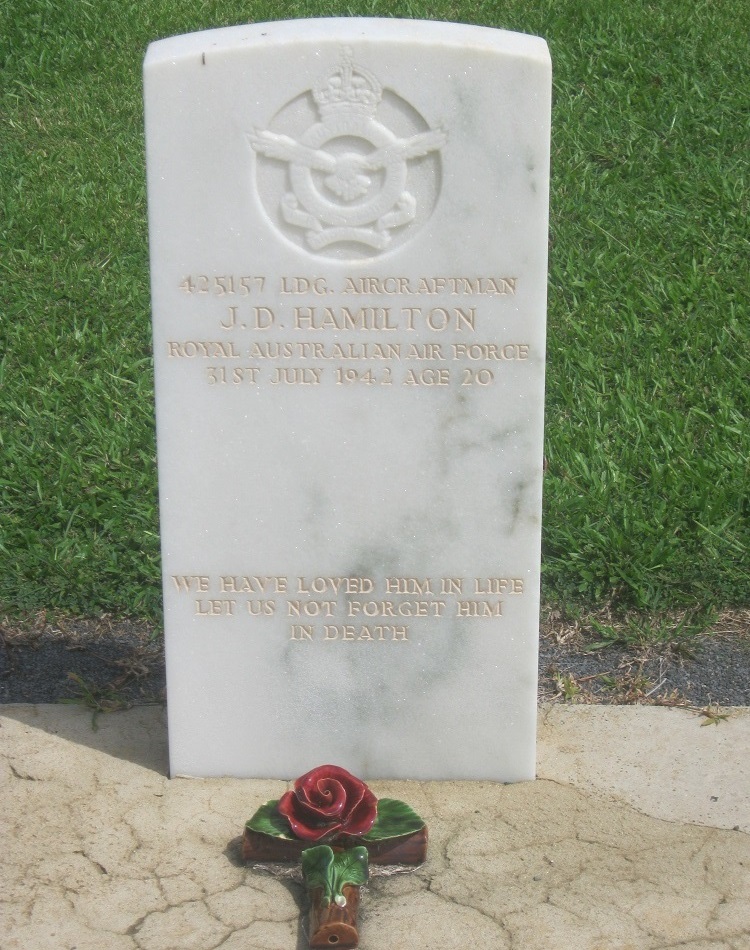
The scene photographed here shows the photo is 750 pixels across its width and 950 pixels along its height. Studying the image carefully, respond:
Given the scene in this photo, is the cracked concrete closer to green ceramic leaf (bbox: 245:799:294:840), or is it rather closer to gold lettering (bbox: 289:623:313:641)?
green ceramic leaf (bbox: 245:799:294:840)

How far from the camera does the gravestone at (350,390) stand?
100 inches

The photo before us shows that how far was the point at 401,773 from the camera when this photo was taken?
2.94 meters

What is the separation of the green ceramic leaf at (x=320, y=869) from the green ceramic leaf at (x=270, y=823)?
100 millimetres

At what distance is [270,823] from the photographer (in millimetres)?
2658

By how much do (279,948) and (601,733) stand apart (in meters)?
1.07

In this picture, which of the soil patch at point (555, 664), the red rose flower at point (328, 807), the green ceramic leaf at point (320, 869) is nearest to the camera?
the green ceramic leaf at point (320, 869)

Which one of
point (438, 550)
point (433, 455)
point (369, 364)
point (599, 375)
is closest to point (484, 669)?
point (438, 550)

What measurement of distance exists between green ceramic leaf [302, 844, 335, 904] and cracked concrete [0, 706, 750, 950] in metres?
0.09

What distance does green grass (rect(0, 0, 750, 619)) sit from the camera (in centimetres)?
379

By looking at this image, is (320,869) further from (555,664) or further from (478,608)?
(555,664)

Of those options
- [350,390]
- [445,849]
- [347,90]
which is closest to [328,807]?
[445,849]

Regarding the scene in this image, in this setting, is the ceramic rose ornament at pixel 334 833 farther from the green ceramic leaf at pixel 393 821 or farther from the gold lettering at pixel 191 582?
the gold lettering at pixel 191 582

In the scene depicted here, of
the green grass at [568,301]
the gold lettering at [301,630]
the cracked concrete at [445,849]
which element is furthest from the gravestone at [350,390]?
the green grass at [568,301]

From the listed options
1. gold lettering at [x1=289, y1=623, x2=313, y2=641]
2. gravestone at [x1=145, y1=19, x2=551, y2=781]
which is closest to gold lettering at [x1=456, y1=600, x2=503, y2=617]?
gravestone at [x1=145, y1=19, x2=551, y2=781]
